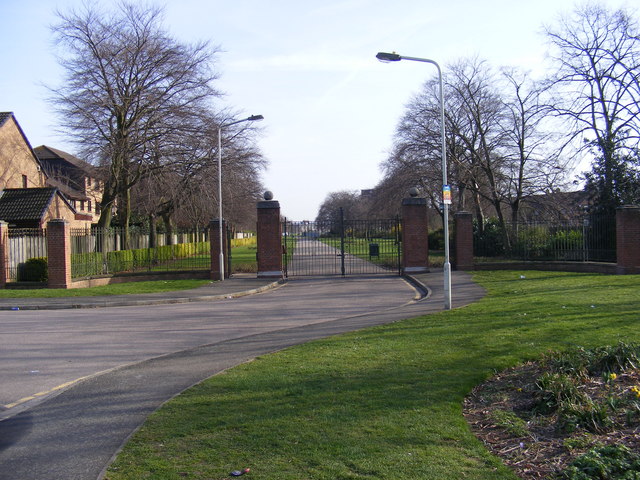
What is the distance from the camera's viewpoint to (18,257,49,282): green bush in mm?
23609

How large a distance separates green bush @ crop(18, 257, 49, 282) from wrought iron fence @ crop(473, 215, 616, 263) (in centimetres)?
1998

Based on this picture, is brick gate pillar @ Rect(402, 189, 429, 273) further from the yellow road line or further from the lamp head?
the yellow road line

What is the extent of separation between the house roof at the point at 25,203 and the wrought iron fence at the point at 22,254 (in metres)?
5.95

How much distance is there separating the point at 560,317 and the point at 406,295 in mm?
7636

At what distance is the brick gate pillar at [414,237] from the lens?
24.8 meters

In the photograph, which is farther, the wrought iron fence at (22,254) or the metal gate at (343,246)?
the metal gate at (343,246)

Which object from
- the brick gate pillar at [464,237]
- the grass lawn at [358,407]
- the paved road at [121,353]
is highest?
the brick gate pillar at [464,237]

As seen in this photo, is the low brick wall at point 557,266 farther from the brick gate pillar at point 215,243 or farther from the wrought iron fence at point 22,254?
the wrought iron fence at point 22,254

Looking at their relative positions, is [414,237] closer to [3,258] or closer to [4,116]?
[3,258]

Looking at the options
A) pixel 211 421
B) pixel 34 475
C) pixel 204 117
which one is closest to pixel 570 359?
pixel 211 421

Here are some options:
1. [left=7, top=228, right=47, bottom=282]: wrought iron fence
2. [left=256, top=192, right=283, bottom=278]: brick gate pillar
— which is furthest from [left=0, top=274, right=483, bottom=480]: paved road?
[left=7, top=228, right=47, bottom=282]: wrought iron fence

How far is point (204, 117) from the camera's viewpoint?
Answer: 99.6 ft

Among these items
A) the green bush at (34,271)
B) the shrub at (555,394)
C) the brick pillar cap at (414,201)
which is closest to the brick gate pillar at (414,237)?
the brick pillar cap at (414,201)

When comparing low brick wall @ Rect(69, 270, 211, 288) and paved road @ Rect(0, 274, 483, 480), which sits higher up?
low brick wall @ Rect(69, 270, 211, 288)
